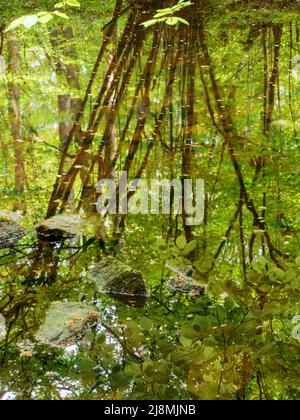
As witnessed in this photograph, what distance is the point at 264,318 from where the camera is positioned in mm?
1976

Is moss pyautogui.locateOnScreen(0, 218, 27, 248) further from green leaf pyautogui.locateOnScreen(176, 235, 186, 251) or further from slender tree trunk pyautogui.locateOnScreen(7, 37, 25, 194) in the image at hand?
green leaf pyautogui.locateOnScreen(176, 235, 186, 251)

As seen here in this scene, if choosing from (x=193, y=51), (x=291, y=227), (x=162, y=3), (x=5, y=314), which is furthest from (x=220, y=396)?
(x=162, y=3)

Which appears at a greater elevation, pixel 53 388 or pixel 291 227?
pixel 291 227

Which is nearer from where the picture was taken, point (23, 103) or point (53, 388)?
point (53, 388)

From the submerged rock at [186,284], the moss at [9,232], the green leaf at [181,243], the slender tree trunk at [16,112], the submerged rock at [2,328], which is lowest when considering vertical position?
the submerged rock at [2,328]

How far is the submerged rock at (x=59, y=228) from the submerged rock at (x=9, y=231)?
88mm

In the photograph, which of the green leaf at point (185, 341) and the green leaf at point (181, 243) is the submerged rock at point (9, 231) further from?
the green leaf at point (185, 341)

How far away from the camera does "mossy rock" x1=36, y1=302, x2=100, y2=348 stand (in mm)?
1904

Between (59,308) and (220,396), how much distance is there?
720mm

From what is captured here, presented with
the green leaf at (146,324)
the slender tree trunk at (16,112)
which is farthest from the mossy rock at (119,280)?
the slender tree trunk at (16,112)

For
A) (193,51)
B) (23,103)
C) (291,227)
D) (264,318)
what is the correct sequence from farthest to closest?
(23,103) < (193,51) < (291,227) < (264,318)

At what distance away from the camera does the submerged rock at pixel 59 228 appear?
2.71m
